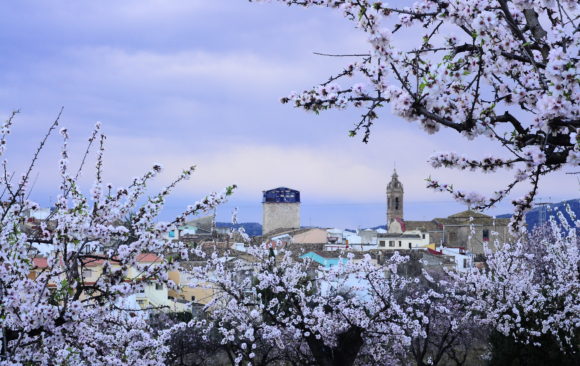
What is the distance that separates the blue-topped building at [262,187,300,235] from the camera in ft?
256

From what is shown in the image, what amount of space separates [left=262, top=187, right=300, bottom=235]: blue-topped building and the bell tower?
21.9 metres

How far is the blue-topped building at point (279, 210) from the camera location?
78.1 metres

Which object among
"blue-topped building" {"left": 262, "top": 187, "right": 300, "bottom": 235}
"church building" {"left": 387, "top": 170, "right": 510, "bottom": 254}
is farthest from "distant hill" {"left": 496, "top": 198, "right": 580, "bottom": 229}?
"blue-topped building" {"left": 262, "top": 187, "right": 300, "bottom": 235}

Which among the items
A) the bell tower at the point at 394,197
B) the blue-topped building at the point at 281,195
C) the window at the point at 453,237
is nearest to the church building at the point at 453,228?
the window at the point at 453,237

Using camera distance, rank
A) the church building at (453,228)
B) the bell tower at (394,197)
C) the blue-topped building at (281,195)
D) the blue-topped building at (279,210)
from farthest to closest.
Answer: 1. the bell tower at (394,197)
2. the blue-topped building at (281,195)
3. the blue-topped building at (279,210)
4. the church building at (453,228)

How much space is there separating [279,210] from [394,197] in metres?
25.0

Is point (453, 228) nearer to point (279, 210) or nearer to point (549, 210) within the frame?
point (279, 210)

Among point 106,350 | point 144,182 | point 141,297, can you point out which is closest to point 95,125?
point 144,182

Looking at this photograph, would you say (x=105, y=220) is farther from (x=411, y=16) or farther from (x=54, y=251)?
(x=411, y=16)

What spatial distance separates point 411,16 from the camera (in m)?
6.01

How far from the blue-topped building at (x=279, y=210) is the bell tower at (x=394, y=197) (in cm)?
2192

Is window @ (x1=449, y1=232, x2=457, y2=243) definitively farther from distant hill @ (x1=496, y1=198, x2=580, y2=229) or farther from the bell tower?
the bell tower

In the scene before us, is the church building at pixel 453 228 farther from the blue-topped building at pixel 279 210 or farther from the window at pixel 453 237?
the blue-topped building at pixel 279 210

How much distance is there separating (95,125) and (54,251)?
209cm
